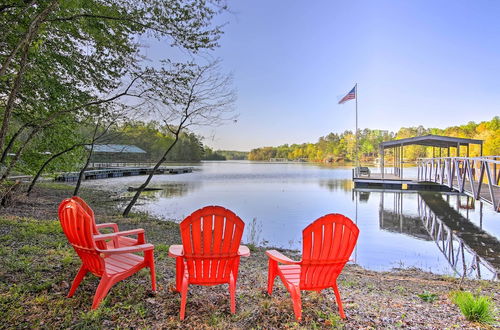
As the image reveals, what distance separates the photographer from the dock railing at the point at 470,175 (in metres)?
6.55

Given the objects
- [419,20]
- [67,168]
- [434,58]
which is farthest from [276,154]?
[67,168]

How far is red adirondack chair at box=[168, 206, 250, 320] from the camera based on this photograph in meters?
2.08

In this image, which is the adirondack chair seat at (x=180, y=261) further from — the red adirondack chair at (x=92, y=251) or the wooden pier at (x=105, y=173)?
the wooden pier at (x=105, y=173)

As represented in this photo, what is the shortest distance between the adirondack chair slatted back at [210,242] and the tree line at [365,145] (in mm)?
43479

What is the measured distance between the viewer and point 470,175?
25.7ft

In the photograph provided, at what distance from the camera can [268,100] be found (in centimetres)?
2095

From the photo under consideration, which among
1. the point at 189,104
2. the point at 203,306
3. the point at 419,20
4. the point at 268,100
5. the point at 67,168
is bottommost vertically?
the point at 203,306

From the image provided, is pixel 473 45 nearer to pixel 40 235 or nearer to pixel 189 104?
pixel 189 104

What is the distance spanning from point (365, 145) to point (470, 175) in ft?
213

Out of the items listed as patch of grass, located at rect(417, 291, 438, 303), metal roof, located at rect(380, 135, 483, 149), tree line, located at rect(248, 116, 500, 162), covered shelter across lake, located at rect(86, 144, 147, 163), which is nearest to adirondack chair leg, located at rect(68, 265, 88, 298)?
patch of grass, located at rect(417, 291, 438, 303)

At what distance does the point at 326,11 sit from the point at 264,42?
354 centimetres

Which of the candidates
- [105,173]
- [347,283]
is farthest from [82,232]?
[105,173]

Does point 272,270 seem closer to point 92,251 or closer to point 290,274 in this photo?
point 290,274

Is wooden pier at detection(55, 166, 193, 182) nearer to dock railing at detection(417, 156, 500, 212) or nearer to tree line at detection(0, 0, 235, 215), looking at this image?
tree line at detection(0, 0, 235, 215)
